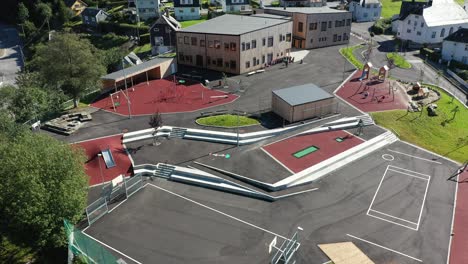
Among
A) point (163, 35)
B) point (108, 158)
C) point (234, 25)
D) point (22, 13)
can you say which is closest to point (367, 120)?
point (234, 25)

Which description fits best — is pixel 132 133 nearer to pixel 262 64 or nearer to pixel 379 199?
pixel 379 199

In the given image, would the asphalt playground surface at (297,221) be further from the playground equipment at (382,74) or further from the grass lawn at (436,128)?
the playground equipment at (382,74)

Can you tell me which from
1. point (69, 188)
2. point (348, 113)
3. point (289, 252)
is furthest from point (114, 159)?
point (348, 113)

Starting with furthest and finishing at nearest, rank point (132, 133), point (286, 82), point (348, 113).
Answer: point (286, 82), point (348, 113), point (132, 133)

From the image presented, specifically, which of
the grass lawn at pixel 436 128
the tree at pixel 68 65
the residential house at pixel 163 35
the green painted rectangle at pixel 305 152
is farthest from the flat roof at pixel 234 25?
the green painted rectangle at pixel 305 152

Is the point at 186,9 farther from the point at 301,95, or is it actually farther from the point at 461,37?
the point at 461,37

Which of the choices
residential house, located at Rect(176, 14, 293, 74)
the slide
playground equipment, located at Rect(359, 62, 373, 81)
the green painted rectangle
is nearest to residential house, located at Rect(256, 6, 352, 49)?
residential house, located at Rect(176, 14, 293, 74)
